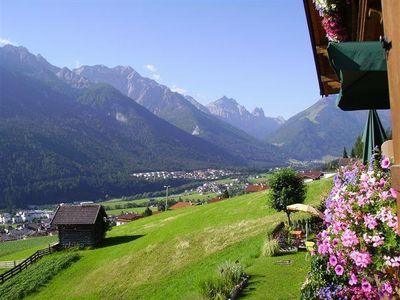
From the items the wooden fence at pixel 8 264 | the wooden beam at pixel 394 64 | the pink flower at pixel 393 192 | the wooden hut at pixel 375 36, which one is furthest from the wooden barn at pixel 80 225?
the wooden beam at pixel 394 64

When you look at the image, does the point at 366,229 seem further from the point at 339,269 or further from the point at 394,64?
the point at 394,64

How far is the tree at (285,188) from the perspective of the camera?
41.5 m

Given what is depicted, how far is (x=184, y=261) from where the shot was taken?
1684 inches

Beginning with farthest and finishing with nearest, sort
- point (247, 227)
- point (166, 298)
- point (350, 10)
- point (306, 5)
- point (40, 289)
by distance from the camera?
point (247, 227) < point (40, 289) < point (166, 298) < point (306, 5) < point (350, 10)

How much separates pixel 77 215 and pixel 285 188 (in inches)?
1388

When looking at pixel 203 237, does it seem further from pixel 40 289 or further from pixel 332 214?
pixel 332 214

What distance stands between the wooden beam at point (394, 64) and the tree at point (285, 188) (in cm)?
3665

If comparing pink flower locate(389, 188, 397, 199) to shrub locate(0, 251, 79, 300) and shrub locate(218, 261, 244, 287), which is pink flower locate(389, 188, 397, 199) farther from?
shrub locate(0, 251, 79, 300)

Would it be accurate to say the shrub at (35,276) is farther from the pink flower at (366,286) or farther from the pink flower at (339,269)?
the pink flower at (366,286)

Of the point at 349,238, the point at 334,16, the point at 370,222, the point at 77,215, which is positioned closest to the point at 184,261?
the point at 77,215

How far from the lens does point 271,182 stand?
42250 millimetres

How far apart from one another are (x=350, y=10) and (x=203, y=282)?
51.4 ft

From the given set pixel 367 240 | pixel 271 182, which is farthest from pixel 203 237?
pixel 367 240

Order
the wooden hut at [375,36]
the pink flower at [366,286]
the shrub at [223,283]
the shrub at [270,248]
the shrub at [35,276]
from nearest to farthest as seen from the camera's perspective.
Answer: the wooden hut at [375,36]
the pink flower at [366,286]
the shrub at [223,283]
the shrub at [270,248]
the shrub at [35,276]
